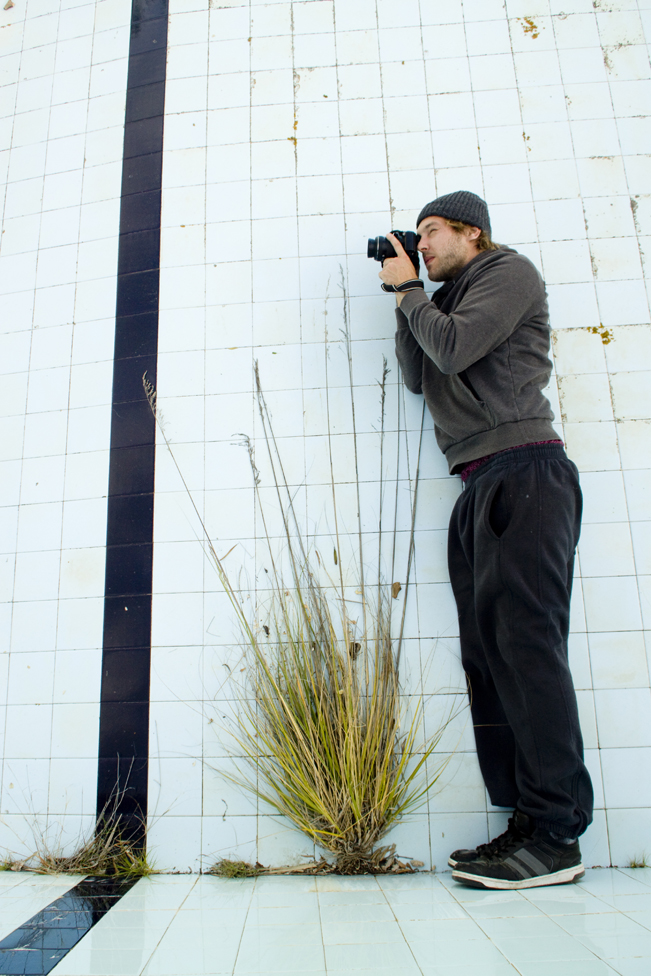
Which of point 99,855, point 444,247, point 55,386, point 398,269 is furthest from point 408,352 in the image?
point 99,855

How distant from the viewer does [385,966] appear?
1122 millimetres

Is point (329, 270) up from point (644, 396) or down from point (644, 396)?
up

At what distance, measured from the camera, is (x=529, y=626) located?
154 cm

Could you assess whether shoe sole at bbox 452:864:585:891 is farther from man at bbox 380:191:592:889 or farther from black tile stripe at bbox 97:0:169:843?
black tile stripe at bbox 97:0:169:843

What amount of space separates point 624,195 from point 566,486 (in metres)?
1.27

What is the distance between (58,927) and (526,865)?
1092mm

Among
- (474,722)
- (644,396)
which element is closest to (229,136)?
(644,396)

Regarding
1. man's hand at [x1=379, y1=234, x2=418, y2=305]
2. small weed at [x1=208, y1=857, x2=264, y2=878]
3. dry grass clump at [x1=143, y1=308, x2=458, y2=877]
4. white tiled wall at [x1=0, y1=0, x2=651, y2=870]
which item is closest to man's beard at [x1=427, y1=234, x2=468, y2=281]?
man's hand at [x1=379, y1=234, x2=418, y2=305]

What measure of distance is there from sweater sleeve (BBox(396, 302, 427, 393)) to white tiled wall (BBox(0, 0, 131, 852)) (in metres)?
1.05

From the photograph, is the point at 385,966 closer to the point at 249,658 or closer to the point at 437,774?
the point at 437,774

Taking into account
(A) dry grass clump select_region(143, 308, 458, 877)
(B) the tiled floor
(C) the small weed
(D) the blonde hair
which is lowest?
(C) the small weed

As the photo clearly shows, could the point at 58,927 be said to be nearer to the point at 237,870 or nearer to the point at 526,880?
the point at 237,870

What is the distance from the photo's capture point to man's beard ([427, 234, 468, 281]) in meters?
1.90

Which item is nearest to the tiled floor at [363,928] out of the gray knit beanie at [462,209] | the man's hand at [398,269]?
the man's hand at [398,269]
